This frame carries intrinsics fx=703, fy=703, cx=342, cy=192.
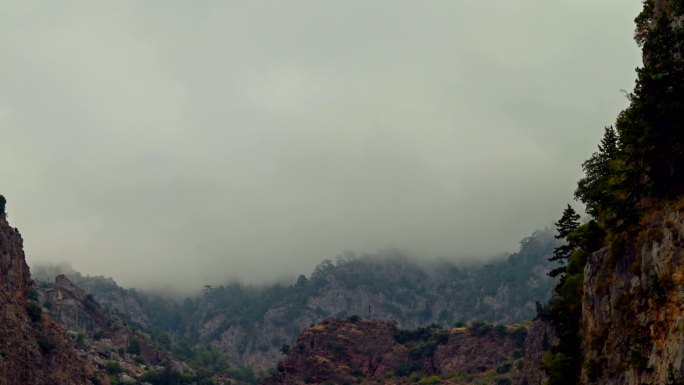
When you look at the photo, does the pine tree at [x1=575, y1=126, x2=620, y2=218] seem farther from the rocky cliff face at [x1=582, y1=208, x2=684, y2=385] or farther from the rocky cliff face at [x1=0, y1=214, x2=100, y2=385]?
the rocky cliff face at [x1=0, y1=214, x2=100, y2=385]

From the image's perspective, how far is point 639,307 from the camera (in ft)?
163

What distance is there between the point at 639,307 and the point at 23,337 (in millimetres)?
128130

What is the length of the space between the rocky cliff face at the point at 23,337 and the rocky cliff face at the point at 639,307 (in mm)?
111210

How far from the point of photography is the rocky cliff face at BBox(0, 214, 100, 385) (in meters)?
136

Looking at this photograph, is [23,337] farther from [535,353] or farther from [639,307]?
[639,307]

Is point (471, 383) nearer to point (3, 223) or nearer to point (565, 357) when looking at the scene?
point (3, 223)

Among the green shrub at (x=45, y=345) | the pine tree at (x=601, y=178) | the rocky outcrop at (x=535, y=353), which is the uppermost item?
the pine tree at (x=601, y=178)

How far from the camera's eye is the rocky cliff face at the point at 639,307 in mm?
43906

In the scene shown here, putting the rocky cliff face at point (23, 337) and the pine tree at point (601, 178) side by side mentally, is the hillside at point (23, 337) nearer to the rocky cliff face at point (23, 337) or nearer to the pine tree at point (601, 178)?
the rocky cliff face at point (23, 337)

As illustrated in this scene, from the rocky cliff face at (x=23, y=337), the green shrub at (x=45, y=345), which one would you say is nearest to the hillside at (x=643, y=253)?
the rocky cliff face at (x=23, y=337)

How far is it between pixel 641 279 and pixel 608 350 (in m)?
6.60

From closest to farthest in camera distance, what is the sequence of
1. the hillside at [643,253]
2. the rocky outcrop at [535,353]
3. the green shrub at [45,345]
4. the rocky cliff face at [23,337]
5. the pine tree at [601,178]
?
the hillside at [643,253], the pine tree at [601,178], the rocky outcrop at [535,353], the rocky cliff face at [23,337], the green shrub at [45,345]

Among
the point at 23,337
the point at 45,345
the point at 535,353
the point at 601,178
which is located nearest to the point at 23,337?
the point at 23,337

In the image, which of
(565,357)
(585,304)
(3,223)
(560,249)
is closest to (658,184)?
(585,304)
